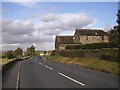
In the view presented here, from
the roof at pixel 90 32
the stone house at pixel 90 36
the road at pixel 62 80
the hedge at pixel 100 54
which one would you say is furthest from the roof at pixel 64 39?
the road at pixel 62 80

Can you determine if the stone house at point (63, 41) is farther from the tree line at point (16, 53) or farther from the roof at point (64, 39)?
the tree line at point (16, 53)

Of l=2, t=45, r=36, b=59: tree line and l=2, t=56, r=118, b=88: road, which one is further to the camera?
l=2, t=45, r=36, b=59: tree line

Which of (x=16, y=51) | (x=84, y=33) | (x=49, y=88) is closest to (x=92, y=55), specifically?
(x=49, y=88)

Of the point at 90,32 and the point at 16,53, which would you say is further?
the point at 16,53

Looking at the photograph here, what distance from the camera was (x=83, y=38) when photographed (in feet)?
335

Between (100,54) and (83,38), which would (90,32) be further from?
(100,54)

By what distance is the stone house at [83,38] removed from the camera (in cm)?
10238

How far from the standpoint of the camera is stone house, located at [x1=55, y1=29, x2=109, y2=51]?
336 ft

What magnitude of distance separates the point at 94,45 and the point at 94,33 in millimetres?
48422

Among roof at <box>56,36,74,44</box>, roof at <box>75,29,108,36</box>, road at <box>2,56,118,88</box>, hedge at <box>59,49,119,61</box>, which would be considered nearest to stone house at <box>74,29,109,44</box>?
roof at <box>75,29,108,36</box>

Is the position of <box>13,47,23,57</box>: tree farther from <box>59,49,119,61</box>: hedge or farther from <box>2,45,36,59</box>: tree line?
<box>59,49,119,61</box>: hedge

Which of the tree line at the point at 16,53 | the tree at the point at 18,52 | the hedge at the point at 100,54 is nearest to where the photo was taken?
the hedge at the point at 100,54

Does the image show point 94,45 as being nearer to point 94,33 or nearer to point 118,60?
point 118,60

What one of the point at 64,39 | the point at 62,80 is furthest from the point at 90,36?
the point at 62,80
